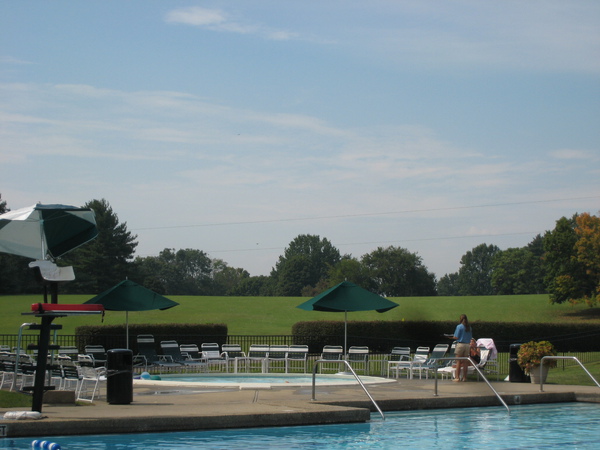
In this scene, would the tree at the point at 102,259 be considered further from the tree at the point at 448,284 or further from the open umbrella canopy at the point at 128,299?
the tree at the point at 448,284

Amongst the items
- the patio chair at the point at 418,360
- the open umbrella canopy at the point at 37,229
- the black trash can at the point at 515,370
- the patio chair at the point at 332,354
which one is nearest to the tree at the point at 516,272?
the patio chair at the point at 332,354

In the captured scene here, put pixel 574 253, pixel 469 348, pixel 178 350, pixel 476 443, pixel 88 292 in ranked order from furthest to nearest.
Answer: pixel 88 292 < pixel 574 253 < pixel 178 350 < pixel 469 348 < pixel 476 443

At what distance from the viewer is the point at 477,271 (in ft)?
510

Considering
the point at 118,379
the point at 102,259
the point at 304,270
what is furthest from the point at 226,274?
the point at 118,379

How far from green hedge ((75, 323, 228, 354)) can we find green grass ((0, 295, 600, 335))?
18469 mm

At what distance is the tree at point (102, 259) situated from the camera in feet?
289

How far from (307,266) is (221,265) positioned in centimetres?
3040

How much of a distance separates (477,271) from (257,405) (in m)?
146

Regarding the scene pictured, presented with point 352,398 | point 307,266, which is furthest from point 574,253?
point 307,266

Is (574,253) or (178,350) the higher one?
(574,253)

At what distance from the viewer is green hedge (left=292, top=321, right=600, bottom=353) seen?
33.9 metres

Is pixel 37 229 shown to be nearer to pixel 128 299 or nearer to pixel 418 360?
pixel 128 299

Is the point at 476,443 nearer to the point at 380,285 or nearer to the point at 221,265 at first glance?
the point at 380,285

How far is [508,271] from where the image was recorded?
124 meters
